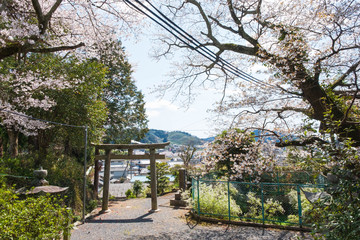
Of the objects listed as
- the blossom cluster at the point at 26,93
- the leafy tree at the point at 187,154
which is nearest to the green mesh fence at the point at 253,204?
the blossom cluster at the point at 26,93

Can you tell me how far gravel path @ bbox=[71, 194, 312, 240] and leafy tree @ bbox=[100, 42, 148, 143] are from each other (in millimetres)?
8151

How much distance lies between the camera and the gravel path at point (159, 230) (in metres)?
6.31

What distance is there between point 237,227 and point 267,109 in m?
3.62

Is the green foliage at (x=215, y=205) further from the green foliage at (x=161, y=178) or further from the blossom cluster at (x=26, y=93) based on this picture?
the green foliage at (x=161, y=178)

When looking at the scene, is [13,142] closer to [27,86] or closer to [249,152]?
[27,86]

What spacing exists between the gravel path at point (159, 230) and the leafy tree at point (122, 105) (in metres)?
8.15

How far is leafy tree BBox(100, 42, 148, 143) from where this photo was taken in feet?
53.2

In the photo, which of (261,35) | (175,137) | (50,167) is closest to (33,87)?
(50,167)

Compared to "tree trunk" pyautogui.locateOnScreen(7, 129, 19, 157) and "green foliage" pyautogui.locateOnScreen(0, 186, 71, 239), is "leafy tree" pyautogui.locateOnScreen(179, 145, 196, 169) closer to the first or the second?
"tree trunk" pyautogui.locateOnScreen(7, 129, 19, 157)

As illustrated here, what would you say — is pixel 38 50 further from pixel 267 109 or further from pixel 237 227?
pixel 237 227

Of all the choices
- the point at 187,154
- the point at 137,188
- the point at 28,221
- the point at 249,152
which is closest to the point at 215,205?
the point at 249,152

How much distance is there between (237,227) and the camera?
22.8ft

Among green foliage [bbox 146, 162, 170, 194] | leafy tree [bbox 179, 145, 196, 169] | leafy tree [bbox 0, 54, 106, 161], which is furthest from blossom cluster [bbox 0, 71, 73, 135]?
leafy tree [bbox 179, 145, 196, 169]

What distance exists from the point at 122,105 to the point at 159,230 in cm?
1128
